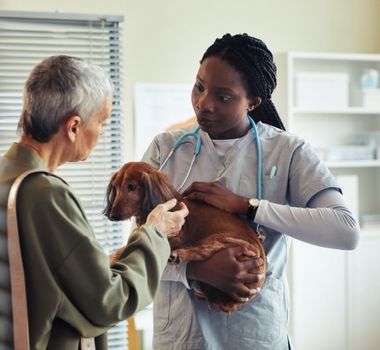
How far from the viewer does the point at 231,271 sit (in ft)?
4.76

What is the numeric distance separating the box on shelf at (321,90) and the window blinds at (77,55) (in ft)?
4.31

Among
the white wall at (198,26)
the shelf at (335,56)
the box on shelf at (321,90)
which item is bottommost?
the box on shelf at (321,90)

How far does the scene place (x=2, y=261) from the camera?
1.15 m

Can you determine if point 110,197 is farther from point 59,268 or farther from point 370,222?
point 370,222

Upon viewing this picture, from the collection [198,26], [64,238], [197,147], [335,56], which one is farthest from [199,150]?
[335,56]

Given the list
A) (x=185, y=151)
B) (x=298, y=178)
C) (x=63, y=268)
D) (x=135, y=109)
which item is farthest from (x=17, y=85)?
(x=63, y=268)

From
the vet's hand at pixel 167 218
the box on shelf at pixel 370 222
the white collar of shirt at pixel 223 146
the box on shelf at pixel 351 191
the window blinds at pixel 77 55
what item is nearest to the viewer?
the vet's hand at pixel 167 218

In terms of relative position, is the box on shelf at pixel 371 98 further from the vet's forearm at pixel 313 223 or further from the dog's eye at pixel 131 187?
the dog's eye at pixel 131 187

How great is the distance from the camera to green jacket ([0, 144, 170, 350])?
113 cm

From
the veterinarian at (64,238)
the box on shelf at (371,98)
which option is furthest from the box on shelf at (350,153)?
the veterinarian at (64,238)

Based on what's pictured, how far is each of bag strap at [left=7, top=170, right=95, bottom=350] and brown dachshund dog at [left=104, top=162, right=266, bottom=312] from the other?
329 millimetres

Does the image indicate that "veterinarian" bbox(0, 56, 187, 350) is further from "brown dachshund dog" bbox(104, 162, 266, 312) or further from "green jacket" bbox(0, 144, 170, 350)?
"brown dachshund dog" bbox(104, 162, 266, 312)

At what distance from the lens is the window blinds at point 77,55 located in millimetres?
3135

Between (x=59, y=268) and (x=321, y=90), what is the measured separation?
3153 mm
